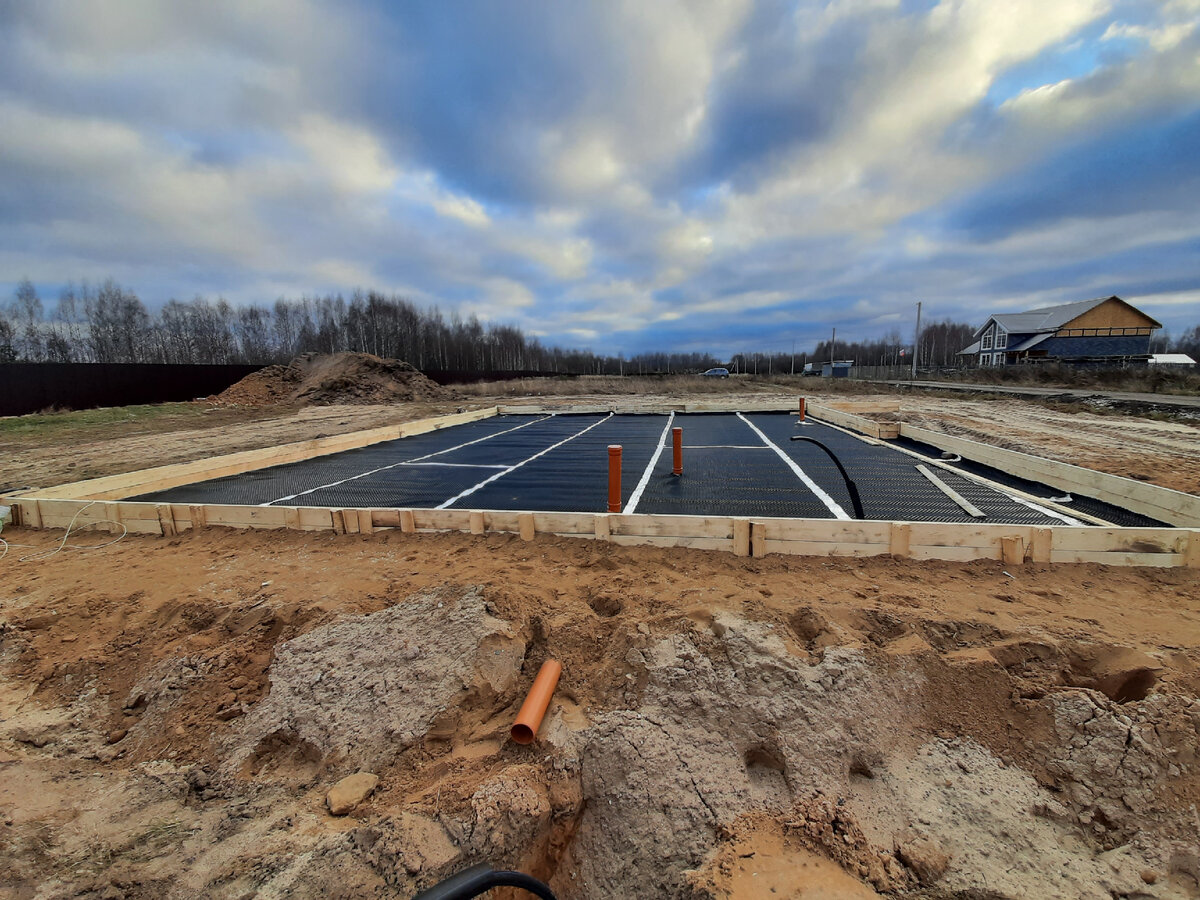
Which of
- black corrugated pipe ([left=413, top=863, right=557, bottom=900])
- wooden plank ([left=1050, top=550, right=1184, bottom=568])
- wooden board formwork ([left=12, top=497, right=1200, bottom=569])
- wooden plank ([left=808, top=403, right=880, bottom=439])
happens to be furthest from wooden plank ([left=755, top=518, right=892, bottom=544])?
wooden plank ([left=808, top=403, right=880, bottom=439])

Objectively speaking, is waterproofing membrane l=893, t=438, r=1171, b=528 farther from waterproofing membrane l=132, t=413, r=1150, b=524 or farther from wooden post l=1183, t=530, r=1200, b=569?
wooden post l=1183, t=530, r=1200, b=569

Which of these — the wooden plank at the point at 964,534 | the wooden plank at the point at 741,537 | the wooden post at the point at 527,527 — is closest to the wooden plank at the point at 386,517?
the wooden post at the point at 527,527

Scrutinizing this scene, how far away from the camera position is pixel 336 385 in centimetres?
2519

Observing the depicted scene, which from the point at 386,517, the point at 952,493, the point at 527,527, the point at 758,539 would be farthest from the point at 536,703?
the point at 952,493

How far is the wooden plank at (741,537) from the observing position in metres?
4.58

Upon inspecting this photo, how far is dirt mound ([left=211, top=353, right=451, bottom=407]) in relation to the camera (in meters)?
25.2

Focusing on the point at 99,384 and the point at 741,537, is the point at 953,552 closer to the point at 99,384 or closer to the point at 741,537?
the point at 741,537

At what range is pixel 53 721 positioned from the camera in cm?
324

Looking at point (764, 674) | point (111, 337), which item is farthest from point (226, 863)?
point (111, 337)

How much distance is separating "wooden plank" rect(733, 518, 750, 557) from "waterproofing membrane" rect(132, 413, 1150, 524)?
1.07m

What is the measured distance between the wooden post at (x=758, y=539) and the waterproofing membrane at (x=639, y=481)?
3.43 ft

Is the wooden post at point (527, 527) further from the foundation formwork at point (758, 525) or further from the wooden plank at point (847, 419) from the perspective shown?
the wooden plank at point (847, 419)

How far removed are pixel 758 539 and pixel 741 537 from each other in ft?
0.53

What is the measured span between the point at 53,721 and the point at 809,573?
5.80 metres
